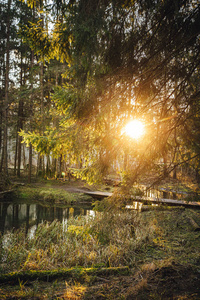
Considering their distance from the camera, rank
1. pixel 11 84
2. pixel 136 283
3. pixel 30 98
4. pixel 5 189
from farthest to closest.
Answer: pixel 11 84
pixel 30 98
pixel 5 189
pixel 136 283

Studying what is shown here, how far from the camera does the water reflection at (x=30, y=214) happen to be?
9.23 meters

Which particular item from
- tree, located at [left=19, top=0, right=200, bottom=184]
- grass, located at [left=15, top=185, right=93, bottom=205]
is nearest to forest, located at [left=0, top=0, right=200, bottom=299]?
tree, located at [left=19, top=0, right=200, bottom=184]

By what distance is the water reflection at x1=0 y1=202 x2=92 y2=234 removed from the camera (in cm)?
923

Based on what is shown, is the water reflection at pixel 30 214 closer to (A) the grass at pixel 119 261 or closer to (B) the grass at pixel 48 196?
(B) the grass at pixel 48 196

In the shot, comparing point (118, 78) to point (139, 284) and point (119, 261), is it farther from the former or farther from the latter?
point (119, 261)

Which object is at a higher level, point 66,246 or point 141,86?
point 141,86

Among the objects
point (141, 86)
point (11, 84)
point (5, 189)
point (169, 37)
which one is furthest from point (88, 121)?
point (11, 84)

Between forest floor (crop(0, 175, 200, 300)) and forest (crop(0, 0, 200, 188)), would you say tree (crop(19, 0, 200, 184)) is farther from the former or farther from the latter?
forest floor (crop(0, 175, 200, 300))

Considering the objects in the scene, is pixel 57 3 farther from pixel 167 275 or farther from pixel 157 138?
pixel 167 275

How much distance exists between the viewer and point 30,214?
10812 mm

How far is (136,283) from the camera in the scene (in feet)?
11.1

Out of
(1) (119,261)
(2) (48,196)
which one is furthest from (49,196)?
(1) (119,261)

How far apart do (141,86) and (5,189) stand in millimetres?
13082

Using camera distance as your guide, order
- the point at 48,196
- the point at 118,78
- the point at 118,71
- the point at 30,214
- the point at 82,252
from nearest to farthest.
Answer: the point at 118,71, the point at 118,78, the point at 82,252, the point at 30,214, the point at 48,196
